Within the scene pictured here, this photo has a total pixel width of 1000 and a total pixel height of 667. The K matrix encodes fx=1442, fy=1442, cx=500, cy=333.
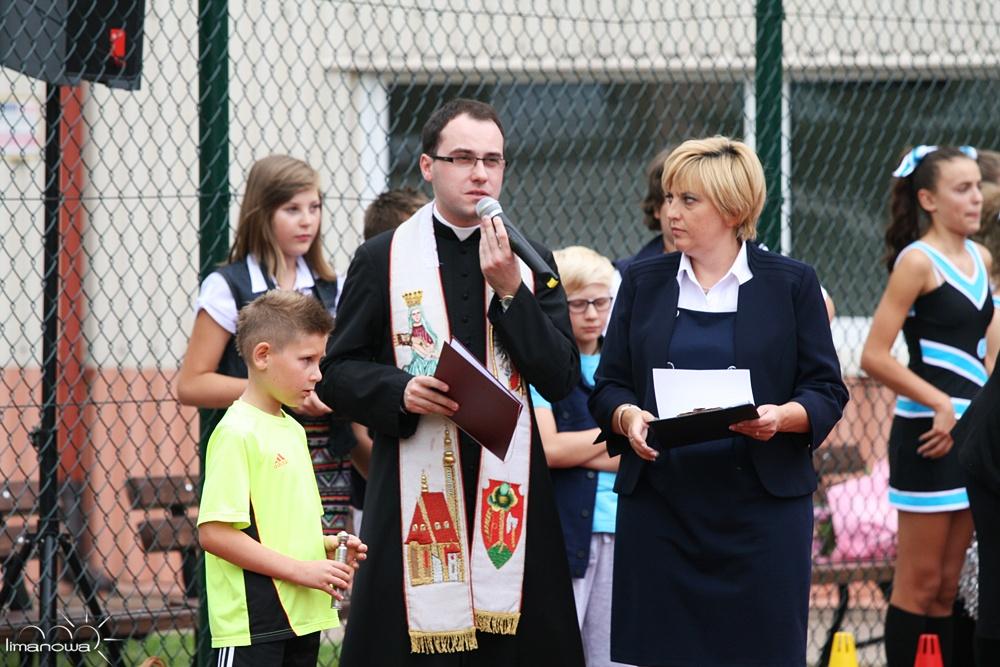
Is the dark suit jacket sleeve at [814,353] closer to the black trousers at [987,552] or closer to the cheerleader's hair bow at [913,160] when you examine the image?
the black trousers at [987,552]

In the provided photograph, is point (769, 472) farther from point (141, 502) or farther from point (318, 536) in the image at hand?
point (141, 502)

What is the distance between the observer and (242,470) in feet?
11.1

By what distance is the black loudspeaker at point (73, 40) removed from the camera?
479 cm

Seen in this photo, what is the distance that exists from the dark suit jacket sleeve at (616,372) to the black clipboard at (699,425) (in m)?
0.26

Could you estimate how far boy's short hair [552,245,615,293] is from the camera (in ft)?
14.6

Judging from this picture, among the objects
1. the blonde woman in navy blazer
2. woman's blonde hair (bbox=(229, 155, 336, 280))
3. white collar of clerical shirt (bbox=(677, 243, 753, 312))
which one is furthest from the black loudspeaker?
white collar of clerical shirt (bbox=(677, 243, 753, 312))

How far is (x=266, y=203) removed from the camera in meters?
4.61

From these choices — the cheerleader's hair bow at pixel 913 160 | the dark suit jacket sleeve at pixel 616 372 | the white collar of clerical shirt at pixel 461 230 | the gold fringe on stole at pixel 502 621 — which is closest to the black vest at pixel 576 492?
the dark suit jacket sleeve at pixel 616 372

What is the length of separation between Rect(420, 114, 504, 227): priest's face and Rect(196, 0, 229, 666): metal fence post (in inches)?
53.5

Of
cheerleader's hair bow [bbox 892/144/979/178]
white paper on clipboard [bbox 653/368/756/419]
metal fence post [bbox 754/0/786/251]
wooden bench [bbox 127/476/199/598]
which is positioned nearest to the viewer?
white paper on clipboard [bbox 653/368/756/419]

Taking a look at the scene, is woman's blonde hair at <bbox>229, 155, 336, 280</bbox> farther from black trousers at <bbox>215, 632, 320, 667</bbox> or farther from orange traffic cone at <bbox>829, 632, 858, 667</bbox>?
orange traffic cone at <bbox>829, 632, 858, 667</bbox>

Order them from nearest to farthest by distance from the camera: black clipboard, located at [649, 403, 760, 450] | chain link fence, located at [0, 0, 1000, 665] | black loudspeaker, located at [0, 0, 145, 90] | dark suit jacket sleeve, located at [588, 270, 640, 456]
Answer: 1. black clipboard, located at [649, 403, 760, 450]
2. dark suit jacket sleeve, located at [588, 270, 640, 456]
3. black loudspeaker, located at [0, 0, 145, 90]
4. chain link fence, located at [0, 0, 1000, 665]

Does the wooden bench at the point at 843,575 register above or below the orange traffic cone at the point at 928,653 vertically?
above

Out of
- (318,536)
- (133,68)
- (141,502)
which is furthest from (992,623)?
(141,502)
